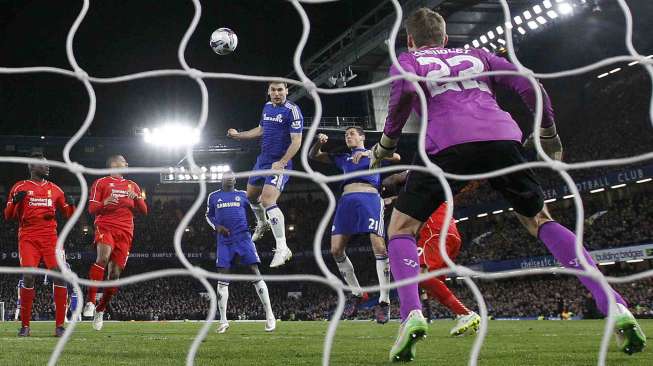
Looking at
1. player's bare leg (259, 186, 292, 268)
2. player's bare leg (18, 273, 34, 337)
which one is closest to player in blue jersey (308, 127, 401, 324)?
player's bare leg (259, 186, 292, 268)

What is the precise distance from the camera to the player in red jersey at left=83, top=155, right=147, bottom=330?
6996 mm

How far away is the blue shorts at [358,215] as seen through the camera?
6.62 m

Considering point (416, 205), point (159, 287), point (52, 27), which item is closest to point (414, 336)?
point (416, 205)

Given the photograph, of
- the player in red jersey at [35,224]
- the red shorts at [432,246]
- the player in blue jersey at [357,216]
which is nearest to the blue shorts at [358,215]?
the player in blue jersey at [357,216]

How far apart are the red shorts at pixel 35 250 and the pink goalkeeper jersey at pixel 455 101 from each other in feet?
14.4

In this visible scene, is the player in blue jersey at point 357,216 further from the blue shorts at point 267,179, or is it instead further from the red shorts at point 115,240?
the red shorts at point 115,240

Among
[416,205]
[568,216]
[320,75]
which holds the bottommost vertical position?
[568,216]

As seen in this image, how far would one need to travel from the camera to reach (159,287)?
105 feet

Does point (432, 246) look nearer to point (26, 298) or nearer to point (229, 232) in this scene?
point (229, 232)

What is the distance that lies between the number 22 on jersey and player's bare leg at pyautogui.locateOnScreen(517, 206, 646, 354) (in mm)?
809

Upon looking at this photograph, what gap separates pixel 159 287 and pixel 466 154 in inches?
1219

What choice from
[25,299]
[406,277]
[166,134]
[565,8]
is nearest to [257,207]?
[25,299]

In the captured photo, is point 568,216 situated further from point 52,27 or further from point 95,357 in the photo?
point 95,357

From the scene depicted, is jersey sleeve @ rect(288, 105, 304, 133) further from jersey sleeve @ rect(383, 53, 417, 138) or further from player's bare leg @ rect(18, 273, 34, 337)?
player's bare leg @ rect(18, 273, 34, 337)
